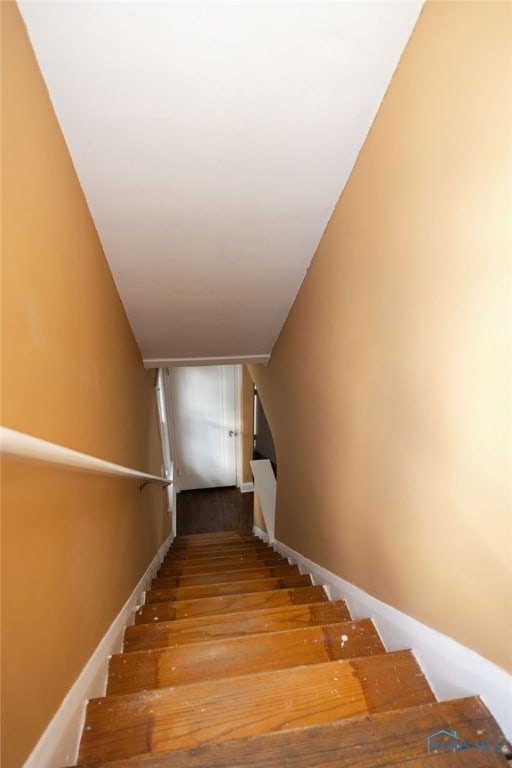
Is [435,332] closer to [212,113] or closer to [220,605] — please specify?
[212,113]

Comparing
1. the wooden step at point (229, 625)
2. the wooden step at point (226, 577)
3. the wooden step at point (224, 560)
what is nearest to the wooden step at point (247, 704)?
the wooden step at point (229, 625)

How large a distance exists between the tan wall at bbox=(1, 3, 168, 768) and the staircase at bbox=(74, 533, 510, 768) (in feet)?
0.60

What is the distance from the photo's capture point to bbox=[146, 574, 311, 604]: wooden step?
6.53 ft

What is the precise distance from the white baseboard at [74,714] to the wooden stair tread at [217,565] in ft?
4.58

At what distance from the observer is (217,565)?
9.27 ft

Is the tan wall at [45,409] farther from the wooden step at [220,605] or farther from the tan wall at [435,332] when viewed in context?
the tan wall at [435,332]

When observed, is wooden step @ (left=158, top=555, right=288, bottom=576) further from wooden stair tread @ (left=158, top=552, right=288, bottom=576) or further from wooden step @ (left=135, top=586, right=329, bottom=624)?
wooden step @ (left=135, top=586, right=329, bottom=624)

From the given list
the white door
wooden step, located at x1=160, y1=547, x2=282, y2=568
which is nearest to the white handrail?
wooden step, located at x1=160, y1=547, x2=282, y2=568

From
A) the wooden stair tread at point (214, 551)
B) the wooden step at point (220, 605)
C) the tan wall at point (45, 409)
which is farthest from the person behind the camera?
the wooden stair tread at point (214, 551)

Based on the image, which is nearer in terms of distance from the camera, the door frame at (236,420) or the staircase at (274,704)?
the staircase at (274,704)

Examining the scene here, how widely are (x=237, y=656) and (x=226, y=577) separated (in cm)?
120

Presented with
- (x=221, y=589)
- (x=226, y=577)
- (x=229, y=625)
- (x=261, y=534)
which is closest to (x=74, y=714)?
(x=229, y=625)

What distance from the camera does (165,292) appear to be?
2.15 meters

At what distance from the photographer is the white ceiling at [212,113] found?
0.93 m
